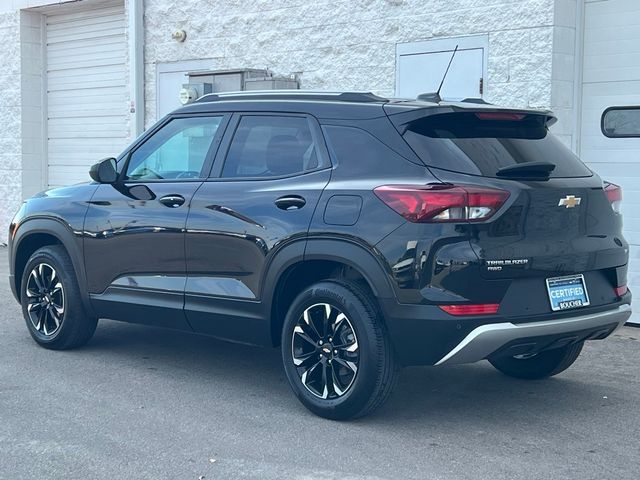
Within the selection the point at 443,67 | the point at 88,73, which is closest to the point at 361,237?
the point at 443,67

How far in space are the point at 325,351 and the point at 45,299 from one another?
274cm

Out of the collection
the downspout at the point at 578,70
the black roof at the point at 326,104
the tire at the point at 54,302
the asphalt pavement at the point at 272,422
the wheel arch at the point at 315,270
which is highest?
the downspout at the point at 578,70

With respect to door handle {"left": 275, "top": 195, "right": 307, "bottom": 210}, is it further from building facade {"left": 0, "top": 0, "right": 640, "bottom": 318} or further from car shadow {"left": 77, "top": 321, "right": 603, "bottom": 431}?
building facade {"left": 0, "top": 0, "right": 640, "bottom": 318}

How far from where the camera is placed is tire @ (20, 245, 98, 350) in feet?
23.9

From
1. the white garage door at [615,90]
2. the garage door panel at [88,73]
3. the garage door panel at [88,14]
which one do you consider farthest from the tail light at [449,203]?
the garage door panel at [88,14]

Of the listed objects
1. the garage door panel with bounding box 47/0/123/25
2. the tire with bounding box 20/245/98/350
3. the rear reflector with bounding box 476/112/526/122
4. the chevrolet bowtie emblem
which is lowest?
the tire with bounding box 20/245/98/350

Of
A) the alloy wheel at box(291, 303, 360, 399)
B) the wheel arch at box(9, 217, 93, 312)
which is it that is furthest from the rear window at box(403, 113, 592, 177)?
the wheel arch at box(9, 217, 93, 312)

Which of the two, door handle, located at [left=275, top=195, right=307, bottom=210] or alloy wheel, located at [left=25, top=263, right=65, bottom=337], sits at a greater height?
door handle, located at [left=275, top=195, right=307, bottom=210]

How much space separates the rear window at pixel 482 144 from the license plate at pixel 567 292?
0.62 m

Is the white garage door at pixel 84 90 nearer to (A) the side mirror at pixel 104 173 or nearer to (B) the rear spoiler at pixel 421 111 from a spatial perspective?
(A) the side mirror at pixel 104 173

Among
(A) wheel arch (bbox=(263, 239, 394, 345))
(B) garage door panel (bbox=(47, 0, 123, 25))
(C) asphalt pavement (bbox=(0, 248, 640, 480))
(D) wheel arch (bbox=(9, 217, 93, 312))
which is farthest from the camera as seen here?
(B) garage door panel (bbox=(47, 0, 123, 25))

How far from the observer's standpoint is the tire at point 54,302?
287 inches

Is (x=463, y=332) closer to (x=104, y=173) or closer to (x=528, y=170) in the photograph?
(x=528, y=170)

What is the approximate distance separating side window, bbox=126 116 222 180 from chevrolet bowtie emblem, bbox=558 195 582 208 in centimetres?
230
